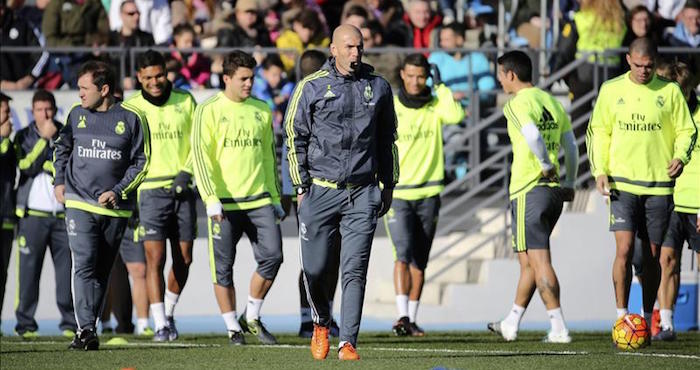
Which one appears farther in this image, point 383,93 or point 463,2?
point 463,2

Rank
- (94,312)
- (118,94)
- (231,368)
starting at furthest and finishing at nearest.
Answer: (118,94) < (94,312) < (231,368)

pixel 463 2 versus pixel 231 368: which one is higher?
pixel 463 2

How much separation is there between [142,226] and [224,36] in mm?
5795

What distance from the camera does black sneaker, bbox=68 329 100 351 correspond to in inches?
529

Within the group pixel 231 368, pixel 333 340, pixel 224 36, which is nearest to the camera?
pixel 231 368

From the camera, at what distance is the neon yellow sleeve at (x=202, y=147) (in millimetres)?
14444

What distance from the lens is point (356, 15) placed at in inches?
824

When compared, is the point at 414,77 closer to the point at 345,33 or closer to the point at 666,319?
the point at 666,319

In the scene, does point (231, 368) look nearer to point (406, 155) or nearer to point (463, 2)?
point (406, 155)

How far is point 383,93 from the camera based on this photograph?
12.0m

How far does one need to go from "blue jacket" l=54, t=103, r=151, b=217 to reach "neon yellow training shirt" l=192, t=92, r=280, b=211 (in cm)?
101

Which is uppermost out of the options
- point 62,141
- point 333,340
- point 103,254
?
point 62,141

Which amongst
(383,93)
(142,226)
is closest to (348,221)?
(383,93)

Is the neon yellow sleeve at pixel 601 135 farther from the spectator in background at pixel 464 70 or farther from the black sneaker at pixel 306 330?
the spectator in background at pixel 464 70
